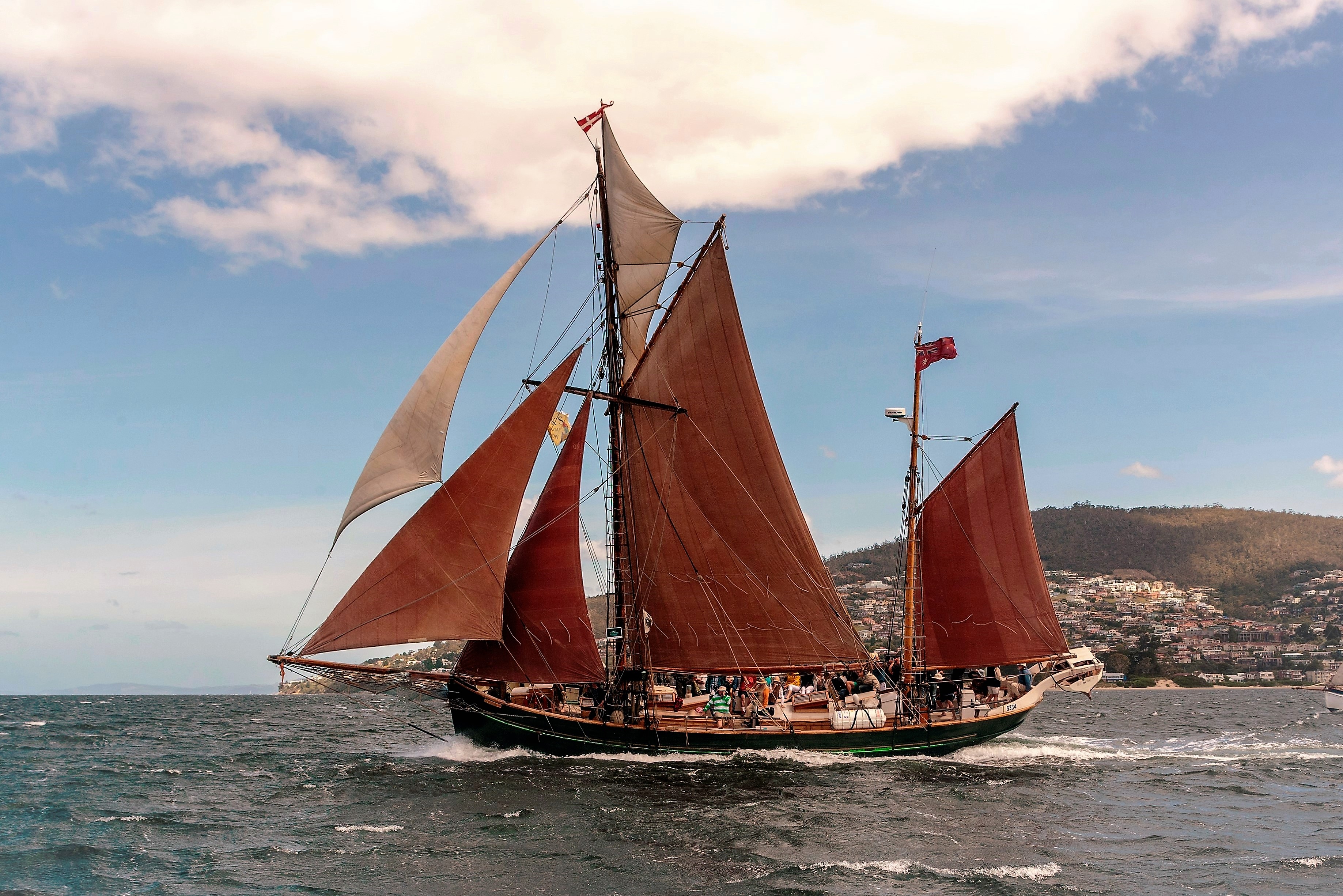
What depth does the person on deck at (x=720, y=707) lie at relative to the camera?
1389 inches

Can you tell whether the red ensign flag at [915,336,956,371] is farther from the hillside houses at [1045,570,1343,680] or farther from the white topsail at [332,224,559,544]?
the hillside houses at [1045,570,1343,680]

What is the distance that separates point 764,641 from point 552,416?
1134cm

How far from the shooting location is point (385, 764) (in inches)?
1352

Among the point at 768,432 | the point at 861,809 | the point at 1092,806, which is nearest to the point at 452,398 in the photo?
the point at 768,432

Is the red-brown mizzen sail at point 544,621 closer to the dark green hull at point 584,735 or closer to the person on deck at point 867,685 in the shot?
the dark green hull at point 584,735

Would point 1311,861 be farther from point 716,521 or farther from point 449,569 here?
point 449,569

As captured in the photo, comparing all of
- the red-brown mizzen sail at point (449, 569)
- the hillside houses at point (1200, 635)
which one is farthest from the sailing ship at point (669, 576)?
the hillside houses at point (1200, 635)

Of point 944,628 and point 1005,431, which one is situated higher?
point 1005,431

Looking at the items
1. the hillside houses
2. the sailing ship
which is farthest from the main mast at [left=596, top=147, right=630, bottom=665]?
the hillside houses

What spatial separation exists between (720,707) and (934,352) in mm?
18894

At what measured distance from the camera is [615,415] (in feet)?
126

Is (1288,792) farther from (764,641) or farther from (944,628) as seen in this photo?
(764,641)

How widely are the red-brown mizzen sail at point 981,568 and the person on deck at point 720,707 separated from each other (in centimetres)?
1069

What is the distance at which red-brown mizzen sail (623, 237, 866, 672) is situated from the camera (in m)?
37.0
